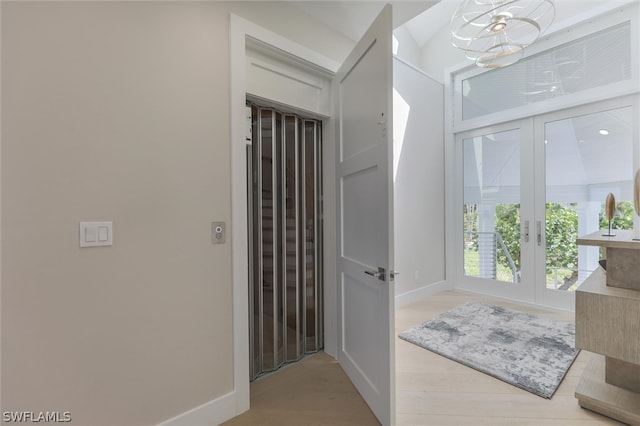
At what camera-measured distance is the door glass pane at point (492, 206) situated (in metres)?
3.81

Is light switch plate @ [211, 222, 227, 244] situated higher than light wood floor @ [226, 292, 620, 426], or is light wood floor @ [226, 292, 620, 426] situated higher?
light switch plate @ [211, 222, 227, 244]

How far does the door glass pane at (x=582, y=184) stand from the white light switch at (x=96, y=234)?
4.29 meters

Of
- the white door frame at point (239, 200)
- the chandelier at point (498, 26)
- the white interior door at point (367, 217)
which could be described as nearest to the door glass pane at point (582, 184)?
the chandelier at point (498, 26)

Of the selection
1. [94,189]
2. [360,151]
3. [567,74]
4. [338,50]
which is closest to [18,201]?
[94,189]

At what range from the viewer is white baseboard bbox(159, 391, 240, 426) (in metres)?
1.53

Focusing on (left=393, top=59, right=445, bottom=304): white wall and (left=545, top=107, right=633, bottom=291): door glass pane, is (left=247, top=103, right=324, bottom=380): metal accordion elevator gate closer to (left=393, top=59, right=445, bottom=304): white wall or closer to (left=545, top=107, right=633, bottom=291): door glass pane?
(left=393, top=59, right=445, bottom=304): white wall

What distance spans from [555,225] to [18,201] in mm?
4603

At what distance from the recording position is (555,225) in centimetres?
346

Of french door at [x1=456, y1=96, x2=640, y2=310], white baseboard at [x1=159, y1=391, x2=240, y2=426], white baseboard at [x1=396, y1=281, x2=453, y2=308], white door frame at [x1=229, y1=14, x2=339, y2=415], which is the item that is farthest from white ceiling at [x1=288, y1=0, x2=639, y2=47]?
white baseboard at [x1=396, y1=281, x2=453, y2=308]

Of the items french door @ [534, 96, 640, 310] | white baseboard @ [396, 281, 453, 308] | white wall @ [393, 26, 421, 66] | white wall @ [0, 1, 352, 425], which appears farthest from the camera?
white wall @ [393, 26, 421, 66]

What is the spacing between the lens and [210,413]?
162 centimetres

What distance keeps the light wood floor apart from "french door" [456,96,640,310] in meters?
1.45

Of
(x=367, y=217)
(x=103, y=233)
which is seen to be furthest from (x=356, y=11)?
(x=103, y=233)

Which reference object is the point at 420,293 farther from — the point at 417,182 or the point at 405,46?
the point at 405,46
